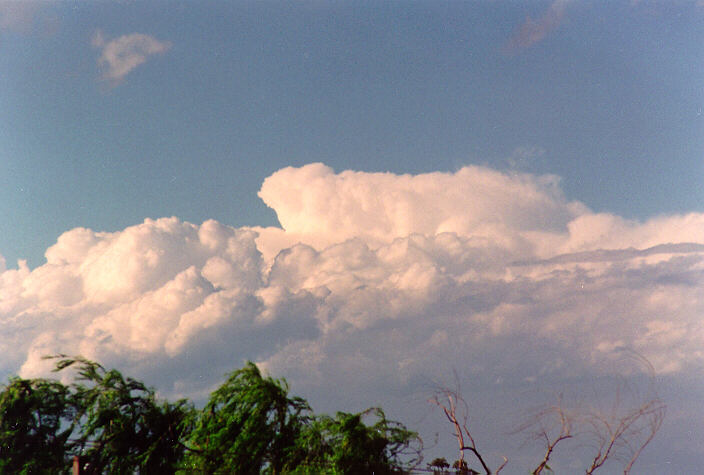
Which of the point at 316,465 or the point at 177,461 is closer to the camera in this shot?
the point at 316,465

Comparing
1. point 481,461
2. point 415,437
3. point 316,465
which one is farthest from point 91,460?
point 481,461

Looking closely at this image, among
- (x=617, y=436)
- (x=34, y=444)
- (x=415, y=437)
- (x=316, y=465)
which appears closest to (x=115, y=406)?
(x=34, y=444)

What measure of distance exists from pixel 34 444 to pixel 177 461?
471 cm

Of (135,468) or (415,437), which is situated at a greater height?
(415,437)

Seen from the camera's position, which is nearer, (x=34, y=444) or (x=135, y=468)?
(x=135, y=468)

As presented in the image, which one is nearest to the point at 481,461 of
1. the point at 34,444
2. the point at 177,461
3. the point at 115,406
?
the point at 177,461

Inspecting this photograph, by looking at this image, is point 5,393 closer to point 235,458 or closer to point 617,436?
point 235,458

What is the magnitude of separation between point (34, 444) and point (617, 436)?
54.6 ft

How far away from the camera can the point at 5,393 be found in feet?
77.6

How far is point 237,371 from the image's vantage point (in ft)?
71.9

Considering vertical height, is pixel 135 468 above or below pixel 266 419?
below

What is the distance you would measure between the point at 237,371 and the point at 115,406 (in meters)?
3.72

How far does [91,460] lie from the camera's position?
22.0 m

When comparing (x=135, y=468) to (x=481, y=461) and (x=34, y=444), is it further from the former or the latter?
(x=481, y=461)
